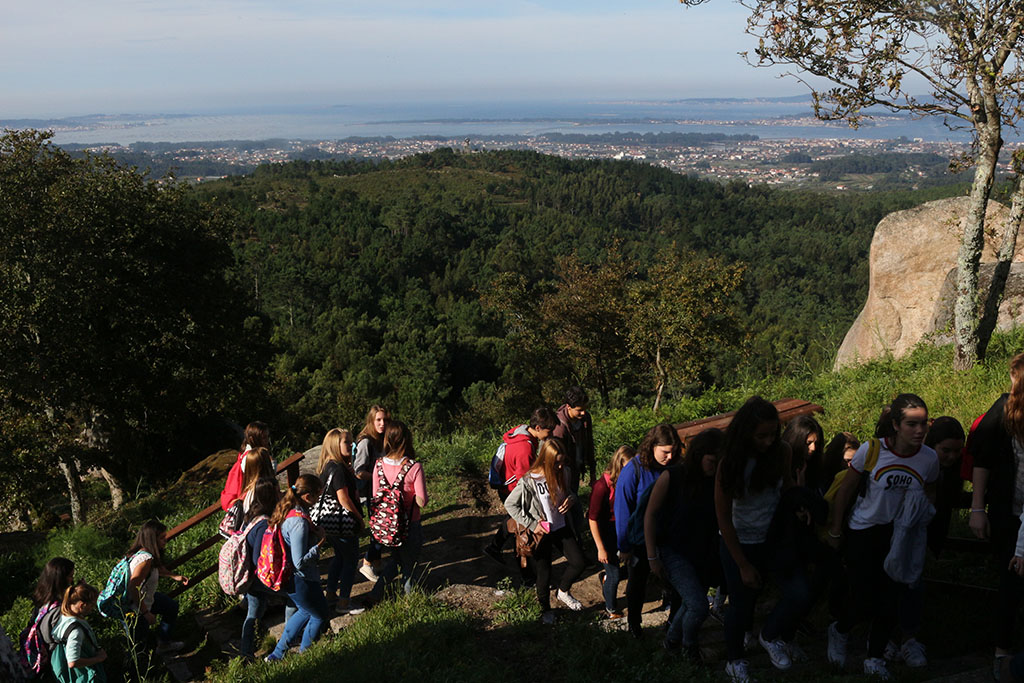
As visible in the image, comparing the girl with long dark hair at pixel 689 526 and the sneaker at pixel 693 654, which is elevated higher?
the girl with long dark hair at pixel 689 526

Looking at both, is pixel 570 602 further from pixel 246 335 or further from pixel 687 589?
pixel 246 335

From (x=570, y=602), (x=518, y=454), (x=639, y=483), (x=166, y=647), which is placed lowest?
(x=166, y=647)

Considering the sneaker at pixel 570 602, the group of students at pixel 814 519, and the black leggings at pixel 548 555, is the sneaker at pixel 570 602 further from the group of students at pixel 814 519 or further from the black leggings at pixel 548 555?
the group of students at pixel 814 519

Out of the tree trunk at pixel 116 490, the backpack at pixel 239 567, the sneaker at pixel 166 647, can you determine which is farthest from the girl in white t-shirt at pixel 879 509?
the tree trunk at pixel 116 490

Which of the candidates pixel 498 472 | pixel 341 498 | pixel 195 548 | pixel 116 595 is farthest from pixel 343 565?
→ pixel 116 595

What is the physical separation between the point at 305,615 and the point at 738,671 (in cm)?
283

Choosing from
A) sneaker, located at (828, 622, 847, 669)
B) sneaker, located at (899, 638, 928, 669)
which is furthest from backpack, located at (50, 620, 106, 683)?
sneaker, located at (899, 638, 928, 669)

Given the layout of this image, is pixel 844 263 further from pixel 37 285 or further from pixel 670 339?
Answer: pixel 37 285

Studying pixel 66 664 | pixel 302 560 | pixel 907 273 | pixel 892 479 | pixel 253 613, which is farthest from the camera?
pixel 907 273

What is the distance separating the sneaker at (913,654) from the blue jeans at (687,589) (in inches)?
47.4

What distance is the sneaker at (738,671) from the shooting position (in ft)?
13.0

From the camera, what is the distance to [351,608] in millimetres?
5566

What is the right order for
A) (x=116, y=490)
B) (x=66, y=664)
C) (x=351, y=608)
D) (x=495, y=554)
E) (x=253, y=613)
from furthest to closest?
(x=116, y=490), (x=495, y=554), (x=351, y=608), (x=253, y=613), (x=66, y=664)

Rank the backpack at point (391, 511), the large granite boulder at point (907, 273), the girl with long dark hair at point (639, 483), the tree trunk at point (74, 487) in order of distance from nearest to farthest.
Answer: the girl with long dark hair at point (639, 483), the backpack at point (391, 511), the tree trunk at point (74, 487), the large granite boulder at point (907, 273)
